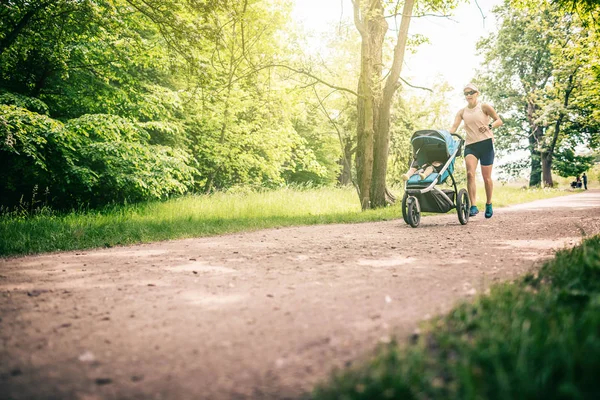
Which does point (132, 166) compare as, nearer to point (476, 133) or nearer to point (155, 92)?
point (155, 92)

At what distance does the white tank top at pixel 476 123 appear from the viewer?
27.3 ft

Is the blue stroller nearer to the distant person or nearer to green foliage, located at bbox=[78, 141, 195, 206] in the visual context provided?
the distant person

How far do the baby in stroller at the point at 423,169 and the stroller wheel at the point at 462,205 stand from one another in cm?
A: 73

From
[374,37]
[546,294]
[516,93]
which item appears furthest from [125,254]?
[516,93]

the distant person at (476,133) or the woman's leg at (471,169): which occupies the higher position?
the distant person at (476,133)

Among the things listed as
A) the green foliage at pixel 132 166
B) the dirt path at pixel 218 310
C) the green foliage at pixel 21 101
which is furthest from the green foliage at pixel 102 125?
the dirt path at pixel 218 310

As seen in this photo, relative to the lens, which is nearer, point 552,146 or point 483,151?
point 483,151

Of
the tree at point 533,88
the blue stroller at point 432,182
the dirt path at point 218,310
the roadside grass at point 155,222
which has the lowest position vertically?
the dirt path at point 218,310

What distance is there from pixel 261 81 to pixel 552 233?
891 cm

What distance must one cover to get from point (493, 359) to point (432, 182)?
21.8 feet

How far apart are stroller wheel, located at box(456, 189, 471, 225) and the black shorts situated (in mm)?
834

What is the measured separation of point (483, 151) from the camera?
8.45 m

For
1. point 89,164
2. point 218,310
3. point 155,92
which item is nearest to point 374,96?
point 155,92

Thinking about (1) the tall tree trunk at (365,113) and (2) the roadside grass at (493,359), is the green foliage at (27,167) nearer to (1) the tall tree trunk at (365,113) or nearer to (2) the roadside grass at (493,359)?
(1) the tall tree trunk at (365,113)
